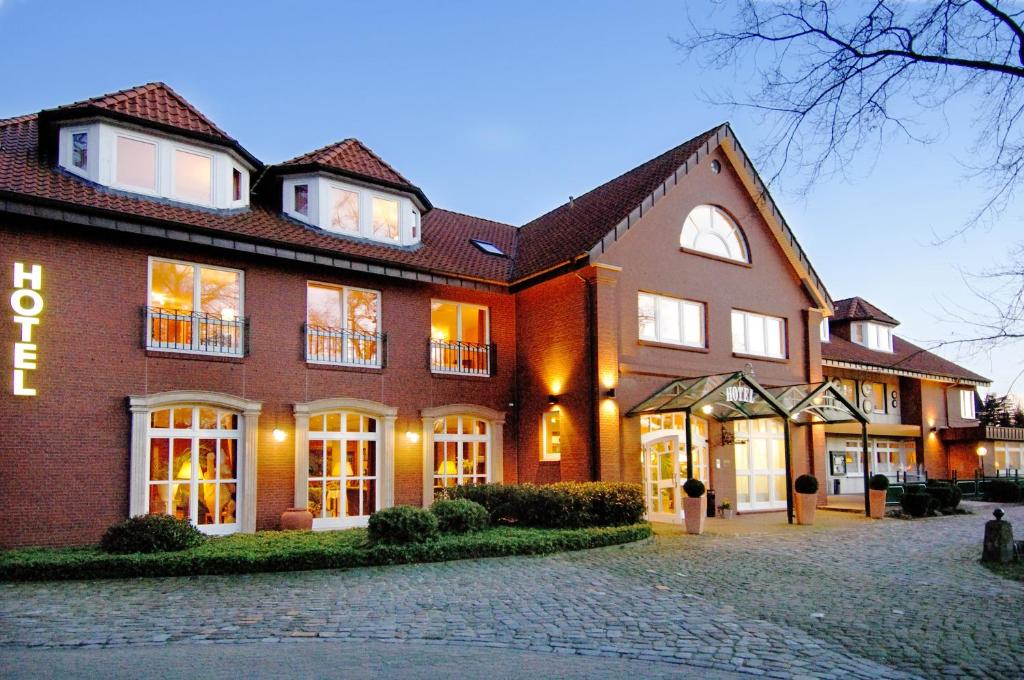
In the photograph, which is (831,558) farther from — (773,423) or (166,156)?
(166,156)

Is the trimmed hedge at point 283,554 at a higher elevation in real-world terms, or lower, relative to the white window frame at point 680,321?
lower

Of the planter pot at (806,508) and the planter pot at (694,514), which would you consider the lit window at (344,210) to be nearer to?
the planter pot at (694,514)

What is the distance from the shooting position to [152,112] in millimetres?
15734

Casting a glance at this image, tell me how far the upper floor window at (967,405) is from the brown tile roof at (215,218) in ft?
81.1

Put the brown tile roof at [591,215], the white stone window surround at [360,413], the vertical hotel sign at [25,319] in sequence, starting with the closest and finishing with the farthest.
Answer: the vertical hotel sign at [25,319] → the white stone window surround at [360,413] → the brown tile roof at [591,215]

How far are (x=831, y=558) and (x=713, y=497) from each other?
672 cm

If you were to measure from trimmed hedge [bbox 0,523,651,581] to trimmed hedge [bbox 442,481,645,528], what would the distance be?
62 centimetres

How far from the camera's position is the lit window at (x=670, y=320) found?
63.1ft

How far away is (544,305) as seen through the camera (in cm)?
1939

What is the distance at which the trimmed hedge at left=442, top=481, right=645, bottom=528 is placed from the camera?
1495 centimetres

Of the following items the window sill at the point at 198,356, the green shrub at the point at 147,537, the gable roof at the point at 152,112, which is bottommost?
the green shrub at the point at 147,537

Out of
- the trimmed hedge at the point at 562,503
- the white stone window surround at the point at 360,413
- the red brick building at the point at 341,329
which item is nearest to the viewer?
the red brick building at the point at 341,329

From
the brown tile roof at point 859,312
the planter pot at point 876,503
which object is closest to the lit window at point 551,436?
the planter pot at point 876,503

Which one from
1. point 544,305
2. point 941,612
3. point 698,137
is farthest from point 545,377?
point 941,612
